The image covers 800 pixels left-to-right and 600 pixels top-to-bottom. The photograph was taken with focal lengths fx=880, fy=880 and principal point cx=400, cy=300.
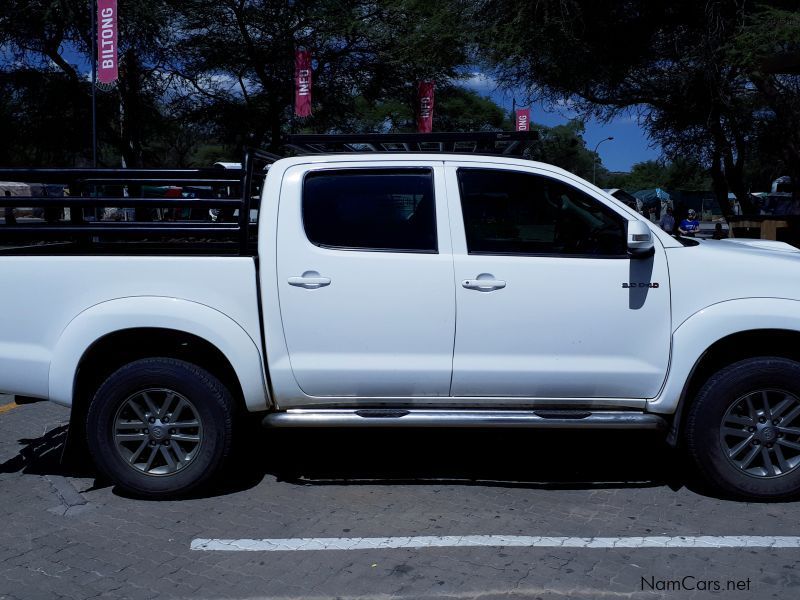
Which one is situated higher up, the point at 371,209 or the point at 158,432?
the point at 371,209

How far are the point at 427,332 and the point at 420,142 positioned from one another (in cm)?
135

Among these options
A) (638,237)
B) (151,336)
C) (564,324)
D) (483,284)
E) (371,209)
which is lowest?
(151,336)

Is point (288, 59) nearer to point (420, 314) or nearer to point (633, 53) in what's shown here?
point (633, 53)

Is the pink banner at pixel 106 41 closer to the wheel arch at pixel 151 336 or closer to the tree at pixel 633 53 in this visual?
the tree at pixel 633 53

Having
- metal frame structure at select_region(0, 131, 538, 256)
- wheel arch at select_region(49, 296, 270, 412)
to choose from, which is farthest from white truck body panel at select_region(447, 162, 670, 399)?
wheel arch at select_region(49, 296, 270, 412)

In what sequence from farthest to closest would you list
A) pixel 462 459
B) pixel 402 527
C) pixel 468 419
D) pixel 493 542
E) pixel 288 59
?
1. pixel 288 59
2. pixel 462 459
3. pixel 468 419
4. pixel 402 527
5. pixel 493 542

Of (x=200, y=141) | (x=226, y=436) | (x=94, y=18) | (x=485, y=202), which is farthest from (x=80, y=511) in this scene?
(x=200, y=141)

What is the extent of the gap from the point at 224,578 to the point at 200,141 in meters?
23.3

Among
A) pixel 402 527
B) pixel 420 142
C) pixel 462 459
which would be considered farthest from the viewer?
pixel 462 459

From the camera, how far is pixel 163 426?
503 centimetres

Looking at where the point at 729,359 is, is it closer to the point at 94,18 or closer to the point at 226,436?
the point at 226,436

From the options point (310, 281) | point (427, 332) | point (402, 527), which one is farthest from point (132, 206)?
point (402, 527)

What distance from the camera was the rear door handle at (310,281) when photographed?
194 inches

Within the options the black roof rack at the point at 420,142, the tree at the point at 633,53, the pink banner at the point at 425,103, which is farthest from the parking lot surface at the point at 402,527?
the pink banner at the point at 425,103
